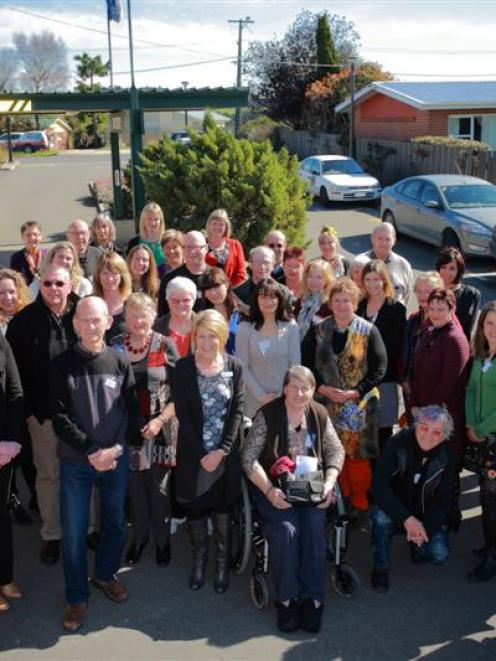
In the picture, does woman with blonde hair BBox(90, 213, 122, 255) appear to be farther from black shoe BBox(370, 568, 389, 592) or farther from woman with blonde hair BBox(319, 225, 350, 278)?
black shoe BBox(370, 568, 389, 592)

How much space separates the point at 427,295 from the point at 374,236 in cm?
132

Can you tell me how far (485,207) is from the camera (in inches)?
602

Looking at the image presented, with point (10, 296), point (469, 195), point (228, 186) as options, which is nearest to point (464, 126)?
point (469, 195)

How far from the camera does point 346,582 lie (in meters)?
4.64

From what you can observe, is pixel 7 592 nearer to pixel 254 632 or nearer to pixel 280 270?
pixel 254 632

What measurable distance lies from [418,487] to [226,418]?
52.1 inches

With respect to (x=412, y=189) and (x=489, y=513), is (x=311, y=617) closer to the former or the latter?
(x=489, y=513)

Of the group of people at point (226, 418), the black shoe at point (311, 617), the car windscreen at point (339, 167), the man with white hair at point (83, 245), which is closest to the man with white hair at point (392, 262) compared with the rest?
the group of people at point (226, 418)

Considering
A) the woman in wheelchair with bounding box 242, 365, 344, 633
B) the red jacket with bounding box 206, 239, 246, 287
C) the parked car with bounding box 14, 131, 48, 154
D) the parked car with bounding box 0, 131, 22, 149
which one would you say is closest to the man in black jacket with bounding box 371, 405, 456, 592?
the woman in wheelchair with bounding box 242, 365, 344, 633

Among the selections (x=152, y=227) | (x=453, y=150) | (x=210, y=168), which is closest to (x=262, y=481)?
(x=152, y=227)

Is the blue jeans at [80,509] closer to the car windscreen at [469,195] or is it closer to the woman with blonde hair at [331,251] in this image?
the woman with blonde hair at [331,251]

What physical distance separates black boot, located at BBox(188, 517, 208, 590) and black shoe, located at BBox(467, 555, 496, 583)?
68.7 inches

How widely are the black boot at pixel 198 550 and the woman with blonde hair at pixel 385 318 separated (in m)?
1.76

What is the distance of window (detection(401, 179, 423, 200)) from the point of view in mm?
16406
